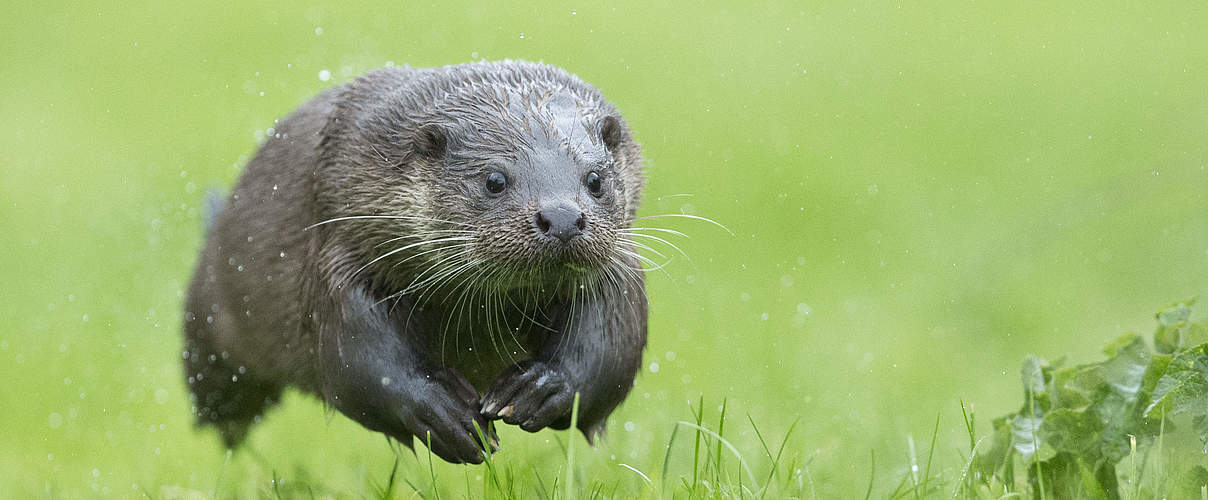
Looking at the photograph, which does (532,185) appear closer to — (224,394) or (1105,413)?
(1105,413)

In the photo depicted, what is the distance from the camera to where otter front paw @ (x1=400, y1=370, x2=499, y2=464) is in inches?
152

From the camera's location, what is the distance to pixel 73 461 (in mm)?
6508

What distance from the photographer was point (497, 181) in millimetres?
3816

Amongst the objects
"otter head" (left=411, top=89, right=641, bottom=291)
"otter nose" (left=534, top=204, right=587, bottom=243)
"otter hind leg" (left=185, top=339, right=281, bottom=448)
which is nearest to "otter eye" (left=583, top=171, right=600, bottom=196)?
"otter head" (left=411, top=89, right=641, bottom=291)

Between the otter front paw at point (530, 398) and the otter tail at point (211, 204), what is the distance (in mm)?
1896

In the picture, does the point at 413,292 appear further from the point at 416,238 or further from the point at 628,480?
the point at 628,480

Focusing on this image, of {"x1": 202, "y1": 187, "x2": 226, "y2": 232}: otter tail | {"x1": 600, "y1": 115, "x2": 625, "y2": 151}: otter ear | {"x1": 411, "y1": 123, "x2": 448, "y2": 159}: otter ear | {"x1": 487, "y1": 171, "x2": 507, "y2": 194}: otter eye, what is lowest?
{"x1": 487, "y1": 171, "x2": 507, "y2": 194}: otter eye

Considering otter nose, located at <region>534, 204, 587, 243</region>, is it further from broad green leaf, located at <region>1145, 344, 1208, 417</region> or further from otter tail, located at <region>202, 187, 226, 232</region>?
otter tail, located at <region>202, 187, 226, 232</region>

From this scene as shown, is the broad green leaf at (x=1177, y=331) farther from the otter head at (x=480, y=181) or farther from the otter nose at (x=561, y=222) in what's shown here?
the otter nose at (x=561, y=222)

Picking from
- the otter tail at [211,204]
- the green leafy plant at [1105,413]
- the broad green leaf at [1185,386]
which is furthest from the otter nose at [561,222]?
the otter tail at [211,204]

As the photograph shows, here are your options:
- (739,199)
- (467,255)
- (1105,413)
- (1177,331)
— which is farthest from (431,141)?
(739,199)

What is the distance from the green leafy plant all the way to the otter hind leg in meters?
2.53

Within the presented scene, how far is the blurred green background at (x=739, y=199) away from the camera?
6297 mm

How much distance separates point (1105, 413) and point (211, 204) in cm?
329
